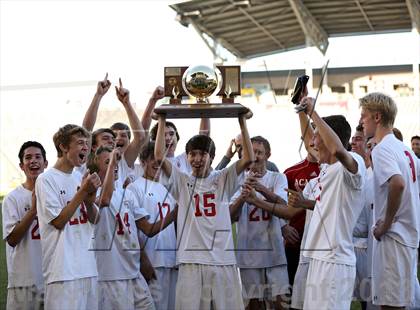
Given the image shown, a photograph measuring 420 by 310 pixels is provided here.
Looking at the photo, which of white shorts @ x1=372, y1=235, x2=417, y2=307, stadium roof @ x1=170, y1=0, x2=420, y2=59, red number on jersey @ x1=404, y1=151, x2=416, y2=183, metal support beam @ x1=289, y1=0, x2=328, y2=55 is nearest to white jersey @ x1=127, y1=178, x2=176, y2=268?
white shorts @ x1=372, y1=235, x2=417, y2=307

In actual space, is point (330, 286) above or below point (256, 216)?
below

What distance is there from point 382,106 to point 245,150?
3.50ft

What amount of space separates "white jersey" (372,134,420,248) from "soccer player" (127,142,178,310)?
1.99 m

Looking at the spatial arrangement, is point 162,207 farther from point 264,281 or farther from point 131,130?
point 264,281

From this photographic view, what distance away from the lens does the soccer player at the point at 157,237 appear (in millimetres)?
6188

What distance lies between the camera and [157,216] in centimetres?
628

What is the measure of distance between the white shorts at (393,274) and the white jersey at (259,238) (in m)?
1.46

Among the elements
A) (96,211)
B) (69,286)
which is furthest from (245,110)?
(69,286)

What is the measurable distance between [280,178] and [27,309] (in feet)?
8.38

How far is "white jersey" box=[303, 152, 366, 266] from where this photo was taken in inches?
181

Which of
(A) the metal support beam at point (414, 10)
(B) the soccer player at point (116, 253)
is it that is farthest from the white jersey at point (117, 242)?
(A) the metal support beam at point (414, 10)

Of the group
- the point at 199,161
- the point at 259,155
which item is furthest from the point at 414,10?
the point at 199,161

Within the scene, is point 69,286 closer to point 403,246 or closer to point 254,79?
point 403,246

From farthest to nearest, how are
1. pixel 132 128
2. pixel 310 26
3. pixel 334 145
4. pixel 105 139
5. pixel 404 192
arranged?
pixel 310 26, pixel 105 139, pixel 132 128, pixel 404 192, pixel 334 145
